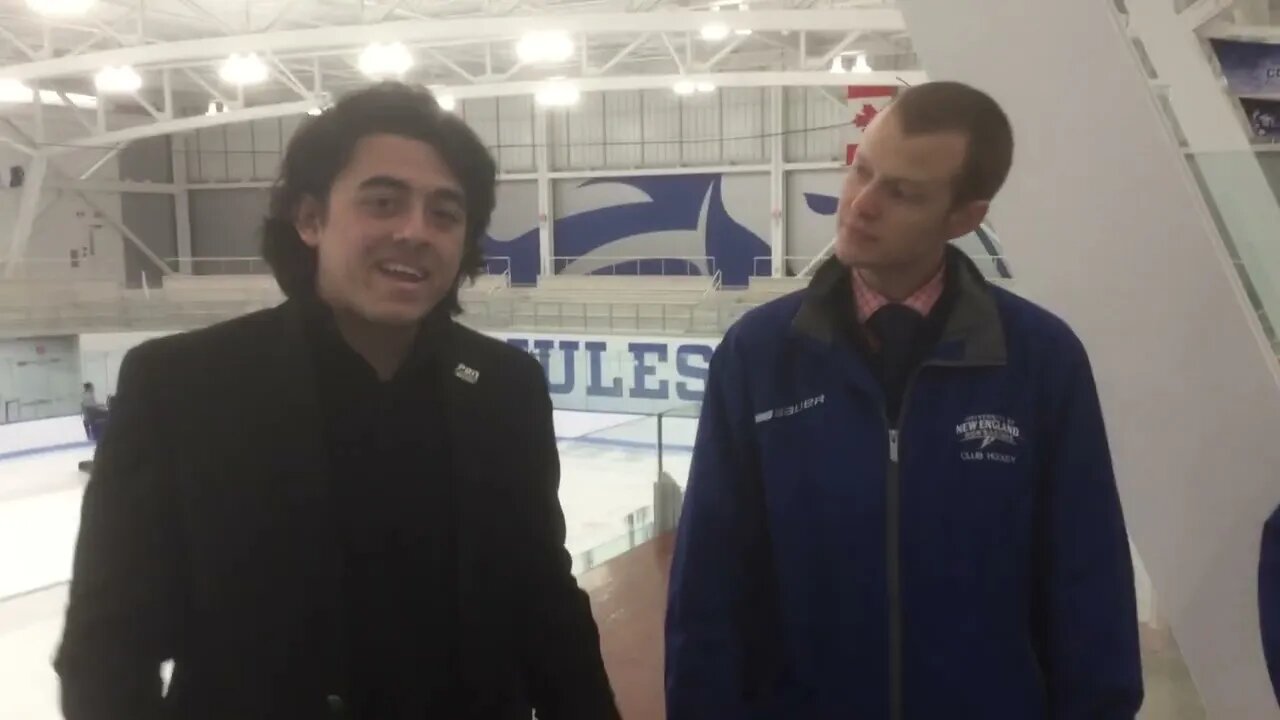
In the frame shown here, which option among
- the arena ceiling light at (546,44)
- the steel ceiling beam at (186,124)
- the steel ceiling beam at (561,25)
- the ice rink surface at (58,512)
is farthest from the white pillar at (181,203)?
the arena ceiling light at (546,44)

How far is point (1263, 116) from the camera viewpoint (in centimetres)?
410

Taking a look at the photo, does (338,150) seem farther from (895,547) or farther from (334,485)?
(895,547)

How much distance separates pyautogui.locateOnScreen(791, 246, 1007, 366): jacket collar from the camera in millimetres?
1476

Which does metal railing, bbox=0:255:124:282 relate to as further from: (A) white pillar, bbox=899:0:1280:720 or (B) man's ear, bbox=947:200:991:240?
(B) man's ear, bbox=947:200:991:240

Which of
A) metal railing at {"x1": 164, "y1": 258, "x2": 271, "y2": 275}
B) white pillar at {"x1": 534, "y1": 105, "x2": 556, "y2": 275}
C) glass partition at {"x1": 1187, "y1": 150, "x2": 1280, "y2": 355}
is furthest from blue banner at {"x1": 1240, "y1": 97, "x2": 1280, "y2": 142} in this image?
metal railing at {"x1": 164, "y1": 258, "x2": 271, "y2": 275}

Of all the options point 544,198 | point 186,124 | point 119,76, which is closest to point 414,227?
point 119,76

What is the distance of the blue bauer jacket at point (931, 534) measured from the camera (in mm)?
1480

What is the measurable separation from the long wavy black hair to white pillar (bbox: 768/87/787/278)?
61.8ft

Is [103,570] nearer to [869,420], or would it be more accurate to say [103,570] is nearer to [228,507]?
[228,507]

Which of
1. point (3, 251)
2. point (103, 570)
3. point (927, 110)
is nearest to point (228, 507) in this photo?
point (103, 570)

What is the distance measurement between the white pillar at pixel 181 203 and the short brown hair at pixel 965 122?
25.7m

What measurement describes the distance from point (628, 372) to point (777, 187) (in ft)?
27.3

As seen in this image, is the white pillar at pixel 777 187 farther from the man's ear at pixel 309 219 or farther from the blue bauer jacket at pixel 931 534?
the man's ear at pixel 309 219

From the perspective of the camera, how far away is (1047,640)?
1.54 metres
